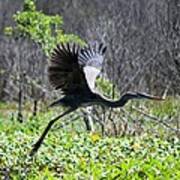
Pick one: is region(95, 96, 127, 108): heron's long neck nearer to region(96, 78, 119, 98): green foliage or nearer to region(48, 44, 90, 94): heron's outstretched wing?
region(48, 44, 90, 94): heron's outstretched wing

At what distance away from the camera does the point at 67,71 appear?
5492 mm

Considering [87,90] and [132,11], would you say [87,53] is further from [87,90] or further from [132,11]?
[132,11]

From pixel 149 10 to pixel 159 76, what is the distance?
124 centimetres

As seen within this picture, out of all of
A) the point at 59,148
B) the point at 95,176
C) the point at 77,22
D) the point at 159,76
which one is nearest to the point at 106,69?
the point at 159,76

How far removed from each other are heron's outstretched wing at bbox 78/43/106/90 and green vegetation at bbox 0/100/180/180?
700 millimetres

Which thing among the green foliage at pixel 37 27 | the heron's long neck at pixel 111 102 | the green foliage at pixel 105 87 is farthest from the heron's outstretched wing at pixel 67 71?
the green foliage at pixel 37 27

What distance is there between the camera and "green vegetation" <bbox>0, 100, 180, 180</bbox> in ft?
17.2

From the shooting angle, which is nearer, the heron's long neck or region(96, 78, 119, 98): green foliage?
the heron's long neck

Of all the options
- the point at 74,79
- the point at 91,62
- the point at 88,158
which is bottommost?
the point at 88,158

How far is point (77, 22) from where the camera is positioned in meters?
13.4

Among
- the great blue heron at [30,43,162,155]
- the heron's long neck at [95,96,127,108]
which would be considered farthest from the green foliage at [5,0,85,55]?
the heron's long neck at [95,96,127,108]

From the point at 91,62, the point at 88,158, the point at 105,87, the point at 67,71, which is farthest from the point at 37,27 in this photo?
the point at 67,71

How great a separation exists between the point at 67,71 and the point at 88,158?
984 millimetres

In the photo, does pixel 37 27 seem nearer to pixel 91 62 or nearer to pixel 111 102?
pixel 91 62
